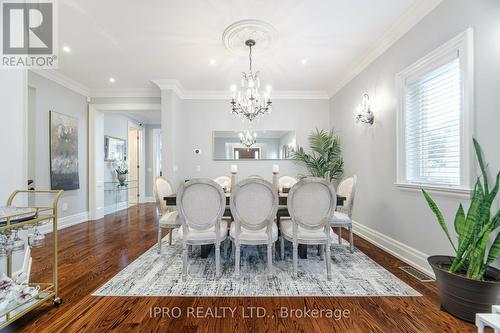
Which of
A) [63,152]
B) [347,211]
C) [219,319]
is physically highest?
[63,152]

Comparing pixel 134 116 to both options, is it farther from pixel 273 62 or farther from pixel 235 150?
pixel 273 62

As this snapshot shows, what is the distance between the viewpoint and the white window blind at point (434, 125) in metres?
2.15

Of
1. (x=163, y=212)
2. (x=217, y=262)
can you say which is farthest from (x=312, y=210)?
(x=163, y=212)

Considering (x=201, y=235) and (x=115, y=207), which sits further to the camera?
(x=115, y=207)

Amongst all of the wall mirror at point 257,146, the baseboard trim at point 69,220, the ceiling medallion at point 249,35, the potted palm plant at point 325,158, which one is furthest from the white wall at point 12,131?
the potted palm plant at point 325,158

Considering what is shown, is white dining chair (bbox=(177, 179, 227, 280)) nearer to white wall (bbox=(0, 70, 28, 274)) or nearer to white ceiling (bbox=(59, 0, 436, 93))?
white wall (bbox=(0, 70, 28, 274))

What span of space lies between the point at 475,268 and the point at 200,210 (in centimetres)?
222

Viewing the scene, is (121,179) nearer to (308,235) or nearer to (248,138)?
(248,138)

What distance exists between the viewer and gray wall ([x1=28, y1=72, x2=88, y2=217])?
3.84m

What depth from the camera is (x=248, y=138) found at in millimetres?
5070

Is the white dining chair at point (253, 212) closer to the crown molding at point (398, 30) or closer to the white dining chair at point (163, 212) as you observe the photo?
the white dining chair at point (163, 212)

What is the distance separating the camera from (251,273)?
238 centimetres

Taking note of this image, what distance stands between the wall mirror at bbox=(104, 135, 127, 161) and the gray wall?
3.00 ft

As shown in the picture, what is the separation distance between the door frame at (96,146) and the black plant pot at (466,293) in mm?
5297
